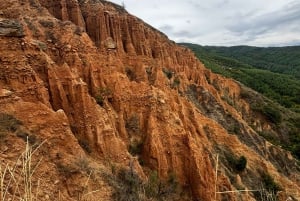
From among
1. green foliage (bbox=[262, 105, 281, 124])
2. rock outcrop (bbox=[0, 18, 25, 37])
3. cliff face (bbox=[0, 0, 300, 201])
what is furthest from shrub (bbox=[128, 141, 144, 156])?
green foliage (bbox=[262, 105, 281, 124])

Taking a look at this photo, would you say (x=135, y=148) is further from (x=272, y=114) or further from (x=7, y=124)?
(x=272, y=114)

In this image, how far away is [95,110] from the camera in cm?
1909

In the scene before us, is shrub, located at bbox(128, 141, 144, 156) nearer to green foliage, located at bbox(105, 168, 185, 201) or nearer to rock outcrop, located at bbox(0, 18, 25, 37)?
green foliage, located at bbox(105, 168, 185, 201)

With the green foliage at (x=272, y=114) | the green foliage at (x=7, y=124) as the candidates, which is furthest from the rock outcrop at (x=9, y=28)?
the green foliage at (x=272, y=114)

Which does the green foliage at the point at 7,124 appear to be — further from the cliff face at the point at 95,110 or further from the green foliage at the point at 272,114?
the green foliage at the point at 272,114

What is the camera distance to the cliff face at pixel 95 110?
15.1 meters

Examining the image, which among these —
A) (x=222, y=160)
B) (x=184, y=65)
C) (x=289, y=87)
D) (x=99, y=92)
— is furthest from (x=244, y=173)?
(x=289, y=87)

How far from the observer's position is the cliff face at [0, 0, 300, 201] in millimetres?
15102

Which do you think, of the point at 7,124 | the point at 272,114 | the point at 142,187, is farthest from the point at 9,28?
the point at 272,114

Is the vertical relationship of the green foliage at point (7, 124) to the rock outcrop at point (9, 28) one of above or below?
below

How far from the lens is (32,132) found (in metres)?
14.8

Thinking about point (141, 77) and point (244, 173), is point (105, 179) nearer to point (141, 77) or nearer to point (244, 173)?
point (141, 77)

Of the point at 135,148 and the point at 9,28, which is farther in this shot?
the point at 135,148

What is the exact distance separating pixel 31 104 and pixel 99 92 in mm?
7189
